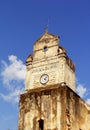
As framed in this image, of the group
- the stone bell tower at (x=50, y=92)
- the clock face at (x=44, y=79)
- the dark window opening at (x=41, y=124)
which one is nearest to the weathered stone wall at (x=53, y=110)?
the stone bell tower at (x=50, y=92)

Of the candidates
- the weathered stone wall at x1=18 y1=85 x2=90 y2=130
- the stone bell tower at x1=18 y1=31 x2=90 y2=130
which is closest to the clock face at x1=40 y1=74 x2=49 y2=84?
the stone bell tower at x1=18 y1=31 x2=90 y2=130

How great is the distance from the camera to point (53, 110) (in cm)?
2062

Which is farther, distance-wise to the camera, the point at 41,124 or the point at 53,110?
the point at 41,124

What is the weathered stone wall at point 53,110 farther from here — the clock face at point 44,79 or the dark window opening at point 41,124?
the clock face at point 44,79

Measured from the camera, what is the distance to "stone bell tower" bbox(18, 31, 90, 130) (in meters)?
20.5

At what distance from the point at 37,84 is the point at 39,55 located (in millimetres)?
2182

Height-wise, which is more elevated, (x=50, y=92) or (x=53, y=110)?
(x=50, y=92)

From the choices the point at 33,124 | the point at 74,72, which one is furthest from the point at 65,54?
the point at 33,124

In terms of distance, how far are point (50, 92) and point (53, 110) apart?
1257 millimetres

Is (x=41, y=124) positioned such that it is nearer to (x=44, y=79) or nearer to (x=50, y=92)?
(x=50, y=92)

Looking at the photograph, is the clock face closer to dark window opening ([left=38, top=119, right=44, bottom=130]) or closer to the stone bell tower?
the stone bell tower

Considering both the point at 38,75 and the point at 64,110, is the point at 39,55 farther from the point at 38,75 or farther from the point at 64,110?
the point at 64,110

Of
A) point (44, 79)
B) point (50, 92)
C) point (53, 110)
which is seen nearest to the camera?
point (53, 110)

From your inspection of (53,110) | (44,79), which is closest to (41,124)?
(53,110)
